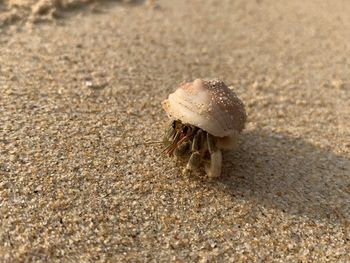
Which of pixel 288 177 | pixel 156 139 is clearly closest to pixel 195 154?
pixel 156 139

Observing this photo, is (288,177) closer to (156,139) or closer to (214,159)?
(214,159)

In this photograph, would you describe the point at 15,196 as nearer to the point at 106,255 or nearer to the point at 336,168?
the point at 106,255

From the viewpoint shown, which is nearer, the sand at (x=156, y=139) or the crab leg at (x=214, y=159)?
the sand at (x=156, y=139)

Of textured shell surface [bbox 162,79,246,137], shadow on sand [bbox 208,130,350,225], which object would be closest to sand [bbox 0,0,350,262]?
shadow on sand [bbox 208,130,350,225]

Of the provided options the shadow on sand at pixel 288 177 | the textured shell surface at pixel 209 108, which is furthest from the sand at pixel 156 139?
the textured shell surface at pixel 209 108

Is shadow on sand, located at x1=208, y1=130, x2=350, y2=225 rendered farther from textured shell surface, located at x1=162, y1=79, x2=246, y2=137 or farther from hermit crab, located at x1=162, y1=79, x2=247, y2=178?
textured shell surface, located at x1=162, y1=79, x2=246, y2=137

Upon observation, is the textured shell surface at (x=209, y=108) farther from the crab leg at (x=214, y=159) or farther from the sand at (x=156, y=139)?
the sand at (x=156, y=139)
